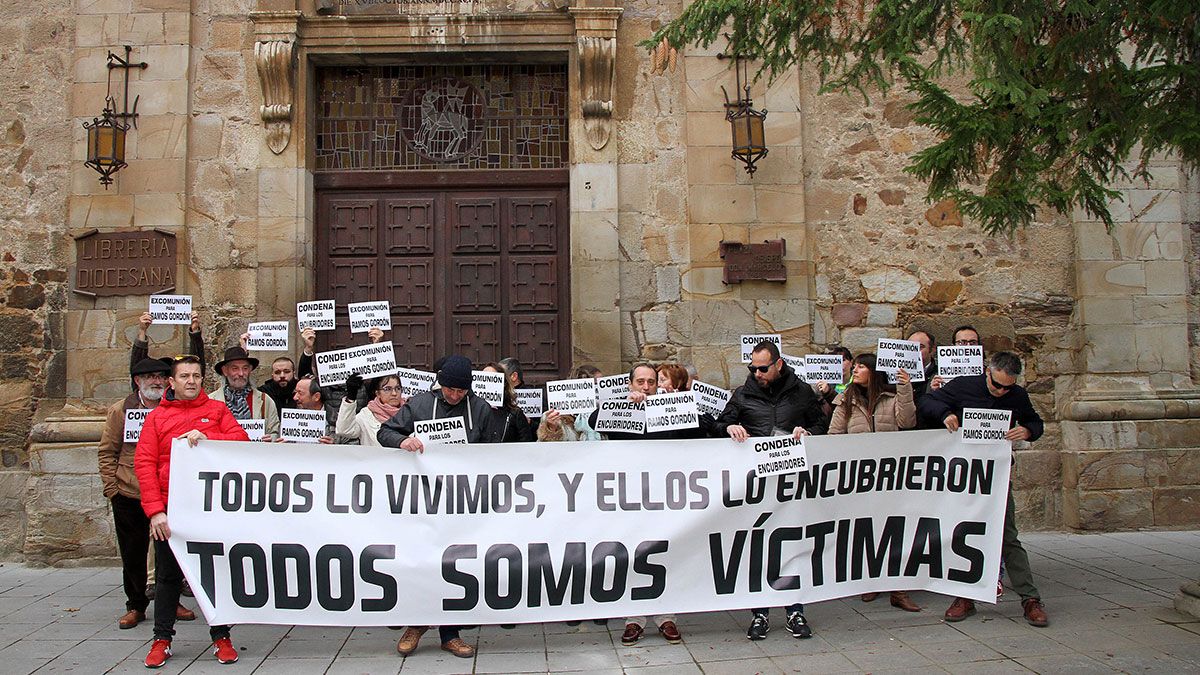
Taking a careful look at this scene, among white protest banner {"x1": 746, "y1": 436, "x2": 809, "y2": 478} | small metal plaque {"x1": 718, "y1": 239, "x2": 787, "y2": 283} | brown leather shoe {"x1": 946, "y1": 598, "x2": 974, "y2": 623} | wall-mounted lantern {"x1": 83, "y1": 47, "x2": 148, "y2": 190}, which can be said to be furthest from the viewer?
small metal plaque {"x1": 718, "y1": 239, "x2": 787, "y2": 283}

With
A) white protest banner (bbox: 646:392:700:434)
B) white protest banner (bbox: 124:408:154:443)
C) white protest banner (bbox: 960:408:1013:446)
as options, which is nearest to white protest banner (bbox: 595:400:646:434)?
white protest banner (bbox: 646:392:700:434)

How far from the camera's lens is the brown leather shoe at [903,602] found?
621 centimetres

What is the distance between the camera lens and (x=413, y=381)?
7203 millimetres

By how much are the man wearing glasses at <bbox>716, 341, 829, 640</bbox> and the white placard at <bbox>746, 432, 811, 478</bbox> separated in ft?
0.69

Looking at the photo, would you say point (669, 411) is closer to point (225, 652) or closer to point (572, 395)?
point (572, 395)

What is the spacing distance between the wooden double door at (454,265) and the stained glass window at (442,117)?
24cm

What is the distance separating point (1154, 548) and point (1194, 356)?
2.40m

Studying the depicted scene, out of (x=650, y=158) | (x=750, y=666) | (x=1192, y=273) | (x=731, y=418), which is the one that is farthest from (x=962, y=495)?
(x=1192, y=273)

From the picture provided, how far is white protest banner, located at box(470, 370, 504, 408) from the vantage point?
20.6 feet

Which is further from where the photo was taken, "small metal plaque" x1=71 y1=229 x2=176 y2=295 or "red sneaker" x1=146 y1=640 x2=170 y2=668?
"small metal plaque" x1=71 y1=229 x2=176 y2=295

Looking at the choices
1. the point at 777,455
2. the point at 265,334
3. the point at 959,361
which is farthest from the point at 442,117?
the point at 959,361

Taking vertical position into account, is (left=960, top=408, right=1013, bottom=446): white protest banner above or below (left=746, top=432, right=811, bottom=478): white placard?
above

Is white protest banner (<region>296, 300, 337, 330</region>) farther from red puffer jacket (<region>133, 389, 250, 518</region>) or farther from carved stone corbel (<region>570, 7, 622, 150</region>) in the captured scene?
carved stone corbel (<region>570, 7, 622, 150</region>)

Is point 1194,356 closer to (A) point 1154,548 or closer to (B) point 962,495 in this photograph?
(A) point 1154,548
